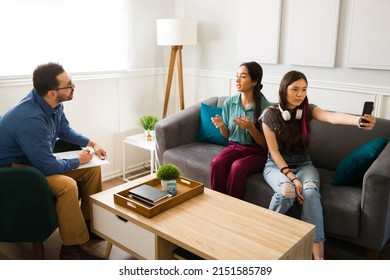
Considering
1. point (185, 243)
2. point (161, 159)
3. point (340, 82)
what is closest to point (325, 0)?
point (340, 82)

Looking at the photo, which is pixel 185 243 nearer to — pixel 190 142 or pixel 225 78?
pixel 190 142

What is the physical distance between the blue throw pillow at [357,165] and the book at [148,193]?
1.08 metres

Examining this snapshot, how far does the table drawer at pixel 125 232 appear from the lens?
1.87m

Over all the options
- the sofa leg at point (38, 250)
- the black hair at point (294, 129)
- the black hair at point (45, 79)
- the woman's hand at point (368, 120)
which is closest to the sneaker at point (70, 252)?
the sofa leg at point (38, 250)

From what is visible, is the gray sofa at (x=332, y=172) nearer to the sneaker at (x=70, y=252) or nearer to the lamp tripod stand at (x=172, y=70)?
the lamp tripod stand at (x=172, y=70)

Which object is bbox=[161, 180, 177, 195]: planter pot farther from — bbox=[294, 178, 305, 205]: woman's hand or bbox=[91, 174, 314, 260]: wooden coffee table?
bbox=[294, 178, 305, 205]: woman's hand

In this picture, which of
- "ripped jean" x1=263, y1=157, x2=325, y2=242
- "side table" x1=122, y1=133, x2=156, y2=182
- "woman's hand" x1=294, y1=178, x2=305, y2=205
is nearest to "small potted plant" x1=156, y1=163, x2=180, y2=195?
"ripped jean" x1=263, y1=157, x2=325, y2=242

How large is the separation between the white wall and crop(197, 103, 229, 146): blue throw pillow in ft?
1.64

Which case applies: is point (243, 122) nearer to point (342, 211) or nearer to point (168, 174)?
point (168, 174)

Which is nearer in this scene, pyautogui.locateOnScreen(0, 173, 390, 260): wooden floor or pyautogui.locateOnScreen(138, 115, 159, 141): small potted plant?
pyautogui.locateOnScreen(0, 173, 390, 260): wooden floor

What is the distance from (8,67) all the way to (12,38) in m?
0.22

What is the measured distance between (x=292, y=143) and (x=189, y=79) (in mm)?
1893

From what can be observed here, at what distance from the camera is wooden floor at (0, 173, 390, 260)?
2.34m

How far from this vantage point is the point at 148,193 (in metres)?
2.04
